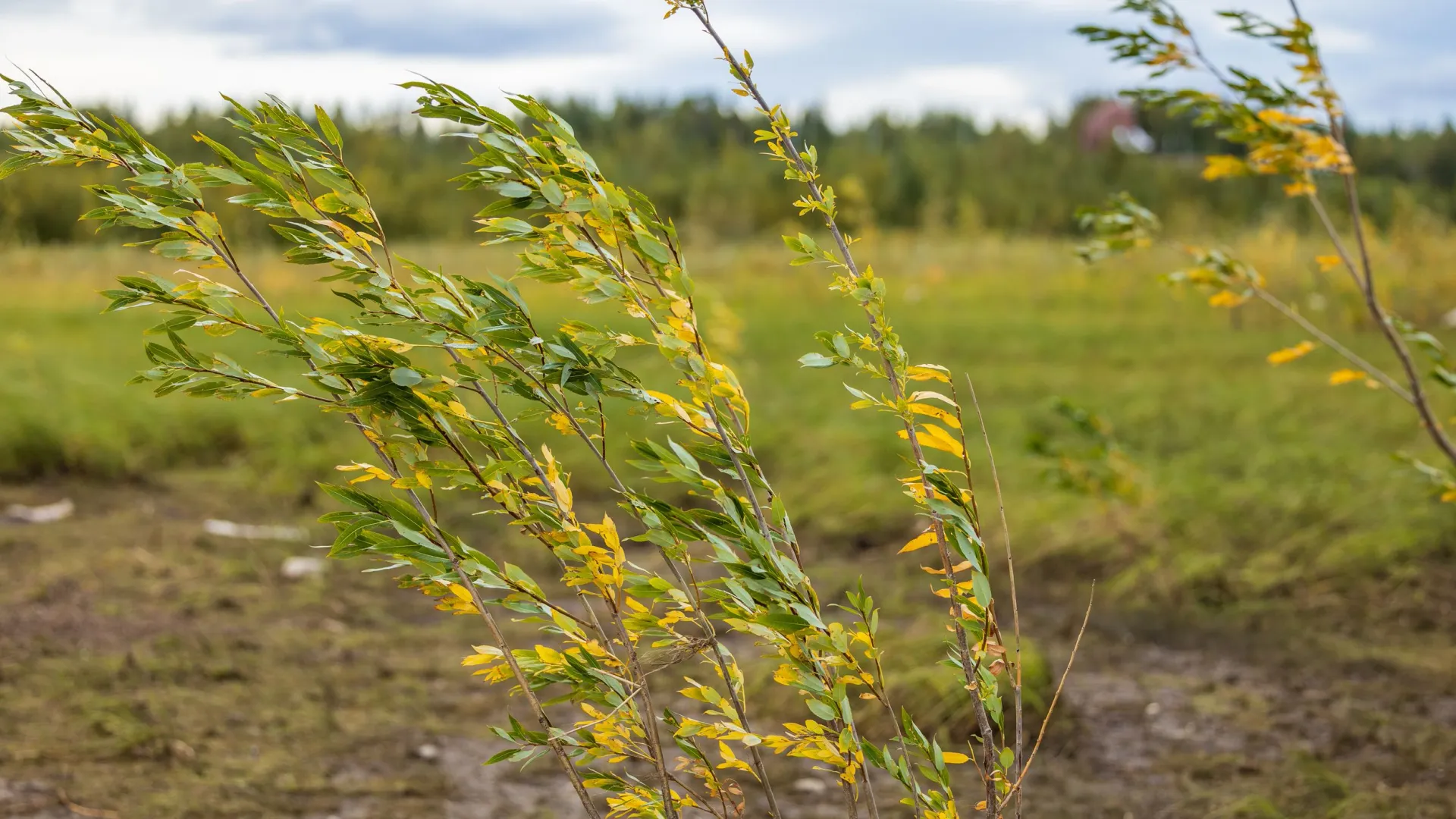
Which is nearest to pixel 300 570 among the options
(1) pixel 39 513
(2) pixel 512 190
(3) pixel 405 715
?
(3) pixel 405 715

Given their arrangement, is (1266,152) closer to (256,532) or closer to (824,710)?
(824,710)

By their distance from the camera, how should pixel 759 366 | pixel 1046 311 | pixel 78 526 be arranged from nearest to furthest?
pixel 78 526 < pixel 759 366 < pixel 1046 311

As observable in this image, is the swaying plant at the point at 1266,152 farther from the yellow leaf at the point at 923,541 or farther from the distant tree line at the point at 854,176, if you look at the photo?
the distant tree line at the point at 854,176

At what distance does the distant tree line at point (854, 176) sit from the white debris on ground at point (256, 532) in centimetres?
1478

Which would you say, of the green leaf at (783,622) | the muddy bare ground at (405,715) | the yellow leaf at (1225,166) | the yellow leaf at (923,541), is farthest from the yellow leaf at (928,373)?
the muddy bare ground at (405,715)

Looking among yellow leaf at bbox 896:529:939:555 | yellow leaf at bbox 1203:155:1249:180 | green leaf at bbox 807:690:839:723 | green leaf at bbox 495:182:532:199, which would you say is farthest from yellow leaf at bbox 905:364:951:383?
yellow leaf at bbox 1203:155:1249:180

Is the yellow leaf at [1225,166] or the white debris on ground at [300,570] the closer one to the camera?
the yellow leaf at [1225,166]

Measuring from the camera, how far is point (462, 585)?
5.63 ft

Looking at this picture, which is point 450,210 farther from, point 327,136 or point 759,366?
point 327,136

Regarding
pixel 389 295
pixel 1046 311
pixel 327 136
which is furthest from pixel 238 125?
pixel 1046 311

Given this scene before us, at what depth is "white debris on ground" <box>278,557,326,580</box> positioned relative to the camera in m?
5.49

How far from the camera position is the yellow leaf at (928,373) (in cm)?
169

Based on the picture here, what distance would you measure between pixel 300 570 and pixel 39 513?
6.55ft

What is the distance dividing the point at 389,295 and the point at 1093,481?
411cm
